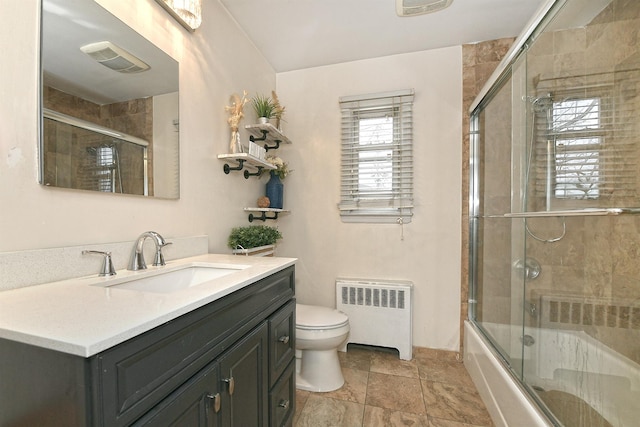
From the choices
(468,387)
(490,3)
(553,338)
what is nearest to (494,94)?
(490,3)

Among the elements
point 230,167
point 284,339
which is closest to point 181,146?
point 230,167

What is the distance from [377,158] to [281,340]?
5.31ft

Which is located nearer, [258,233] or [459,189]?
[258,233]

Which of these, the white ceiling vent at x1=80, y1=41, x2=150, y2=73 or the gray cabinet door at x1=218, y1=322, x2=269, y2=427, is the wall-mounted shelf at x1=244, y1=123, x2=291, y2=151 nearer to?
the white ceiling vent at x1=80, y1=41, x2=150, y2=73

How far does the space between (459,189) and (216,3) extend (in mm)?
2126

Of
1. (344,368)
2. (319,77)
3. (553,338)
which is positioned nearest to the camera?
(553,338)

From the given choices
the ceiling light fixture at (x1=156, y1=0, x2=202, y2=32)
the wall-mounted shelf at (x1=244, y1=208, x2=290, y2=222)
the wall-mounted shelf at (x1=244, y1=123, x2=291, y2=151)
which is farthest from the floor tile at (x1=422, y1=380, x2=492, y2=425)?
the ceiling light fixture at (x1=156, y1=0, x2=202, y2=32)

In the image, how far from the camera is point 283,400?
4.19 ft

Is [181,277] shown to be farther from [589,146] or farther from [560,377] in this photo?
[589,146]

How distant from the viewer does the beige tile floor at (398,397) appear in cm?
152

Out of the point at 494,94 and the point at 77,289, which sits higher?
the point at 494,94

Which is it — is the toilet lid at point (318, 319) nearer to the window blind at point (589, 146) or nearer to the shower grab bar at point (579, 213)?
the shower grab bar at point (579, 213)

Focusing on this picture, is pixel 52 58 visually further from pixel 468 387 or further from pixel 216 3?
pixel 468 387

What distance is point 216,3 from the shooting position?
1.68 metres
